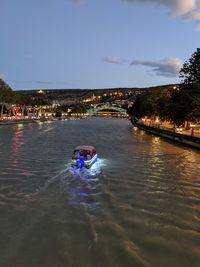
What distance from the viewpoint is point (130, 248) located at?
582 inches

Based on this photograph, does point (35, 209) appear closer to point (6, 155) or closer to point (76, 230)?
point (76, 230)

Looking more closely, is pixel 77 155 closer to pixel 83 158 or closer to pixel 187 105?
pixel 83 158

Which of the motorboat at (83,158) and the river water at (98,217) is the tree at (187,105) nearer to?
the river water at (98,217)

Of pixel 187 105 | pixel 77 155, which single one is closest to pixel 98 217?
pixel 77 155

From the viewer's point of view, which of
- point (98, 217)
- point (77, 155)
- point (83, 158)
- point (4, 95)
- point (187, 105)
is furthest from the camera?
point (4, 95)

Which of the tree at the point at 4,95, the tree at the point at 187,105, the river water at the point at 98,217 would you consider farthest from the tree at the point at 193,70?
A: the tree at the point at 4,95

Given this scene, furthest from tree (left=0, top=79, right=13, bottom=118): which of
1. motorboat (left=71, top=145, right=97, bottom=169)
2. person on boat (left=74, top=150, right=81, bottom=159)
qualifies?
person on boat (left=74, top=150, right=81, bottom=159)

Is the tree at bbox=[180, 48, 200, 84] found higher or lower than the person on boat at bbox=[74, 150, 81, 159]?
higher

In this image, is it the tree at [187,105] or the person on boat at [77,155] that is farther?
the tree at [187,105]

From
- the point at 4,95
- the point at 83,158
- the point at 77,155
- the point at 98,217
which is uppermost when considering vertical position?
the point at 4,95

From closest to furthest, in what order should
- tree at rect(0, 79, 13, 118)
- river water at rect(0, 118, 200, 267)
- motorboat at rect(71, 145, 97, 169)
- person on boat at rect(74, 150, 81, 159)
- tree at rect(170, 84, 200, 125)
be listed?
1. river water at rect(0, 118, 200, 267)
2. motorboat at rect(71, 145, 97, 169)
3. person on boat at rect(74, 150, 81, 159)
4. tree at rect(170, 84, 200, 125)
5. tree at rect(0, 79, 13, 118)

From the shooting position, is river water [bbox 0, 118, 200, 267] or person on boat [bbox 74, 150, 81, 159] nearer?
river water [bbox 0, 118, 200, 267]

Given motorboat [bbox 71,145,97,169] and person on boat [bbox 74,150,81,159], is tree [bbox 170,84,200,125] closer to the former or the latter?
motorboat [bbox 71,145,97,169]

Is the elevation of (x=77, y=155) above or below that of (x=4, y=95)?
below
